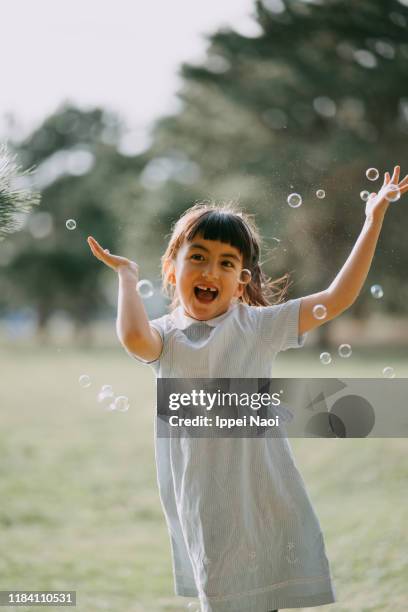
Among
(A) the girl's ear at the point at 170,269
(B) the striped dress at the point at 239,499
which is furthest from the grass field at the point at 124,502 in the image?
(A) the girl's ear at the point at 170,269

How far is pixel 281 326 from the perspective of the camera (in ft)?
4.51

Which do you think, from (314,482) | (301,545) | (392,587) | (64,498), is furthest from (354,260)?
(64,498)

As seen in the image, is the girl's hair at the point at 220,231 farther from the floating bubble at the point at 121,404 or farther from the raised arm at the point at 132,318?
the floating bubble at the point at 121,404

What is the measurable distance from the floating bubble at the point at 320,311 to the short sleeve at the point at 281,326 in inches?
1.4

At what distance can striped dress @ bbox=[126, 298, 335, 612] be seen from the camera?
131 cm

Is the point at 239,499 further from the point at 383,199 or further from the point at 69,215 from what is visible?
the point at 69,215

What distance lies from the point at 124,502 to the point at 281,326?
3572 millimetres

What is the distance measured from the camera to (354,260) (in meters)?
1.33

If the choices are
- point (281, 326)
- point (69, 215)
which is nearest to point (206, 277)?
point (281, 326)

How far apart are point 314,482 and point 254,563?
3424mm

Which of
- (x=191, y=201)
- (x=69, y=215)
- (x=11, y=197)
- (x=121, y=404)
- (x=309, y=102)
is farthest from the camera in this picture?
(x=69, y=215)

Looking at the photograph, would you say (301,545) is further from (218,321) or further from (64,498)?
(64,498)

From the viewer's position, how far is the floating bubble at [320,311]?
133cm

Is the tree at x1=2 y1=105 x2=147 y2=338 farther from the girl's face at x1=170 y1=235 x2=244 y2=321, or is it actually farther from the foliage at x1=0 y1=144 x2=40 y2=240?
the girl's face at x1=170 y1=235 x2=244 y2=321
